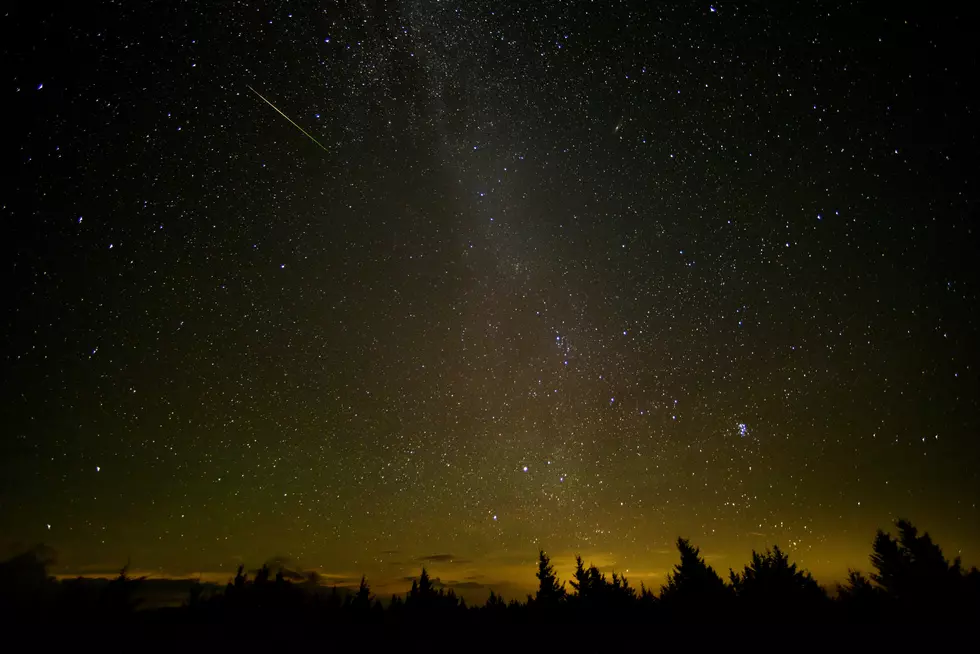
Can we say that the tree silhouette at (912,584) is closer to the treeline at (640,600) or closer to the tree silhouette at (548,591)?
the treeline at (640,600)

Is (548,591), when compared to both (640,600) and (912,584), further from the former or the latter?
(912,584)

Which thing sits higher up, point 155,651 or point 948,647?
point 948,647

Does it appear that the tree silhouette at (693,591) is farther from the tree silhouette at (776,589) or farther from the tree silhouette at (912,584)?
Answer: the tree silhouette at (912,584)

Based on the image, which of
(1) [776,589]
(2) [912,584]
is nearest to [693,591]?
(1) [776,589]

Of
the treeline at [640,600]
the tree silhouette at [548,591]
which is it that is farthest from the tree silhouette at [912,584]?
the tree silhouette at [548,591]

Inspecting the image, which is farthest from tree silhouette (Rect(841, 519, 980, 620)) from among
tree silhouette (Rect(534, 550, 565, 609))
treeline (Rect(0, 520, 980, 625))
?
tree silhouette (Rect(534, 550, 565, 609))

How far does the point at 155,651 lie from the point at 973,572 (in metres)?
46.2

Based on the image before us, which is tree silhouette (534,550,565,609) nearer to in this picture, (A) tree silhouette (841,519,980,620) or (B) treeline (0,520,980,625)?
(B) treeline (0,520,980,625)

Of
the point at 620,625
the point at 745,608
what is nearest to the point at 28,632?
the point at 620,625

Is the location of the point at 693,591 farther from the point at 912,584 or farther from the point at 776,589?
the point at 912,584

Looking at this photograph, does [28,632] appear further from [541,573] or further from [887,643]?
[887,643]

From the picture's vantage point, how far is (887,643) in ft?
48.1

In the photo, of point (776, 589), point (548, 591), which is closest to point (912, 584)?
point (776, 589)

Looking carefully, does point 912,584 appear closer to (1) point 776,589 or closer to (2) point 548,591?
(1) point 776,589
